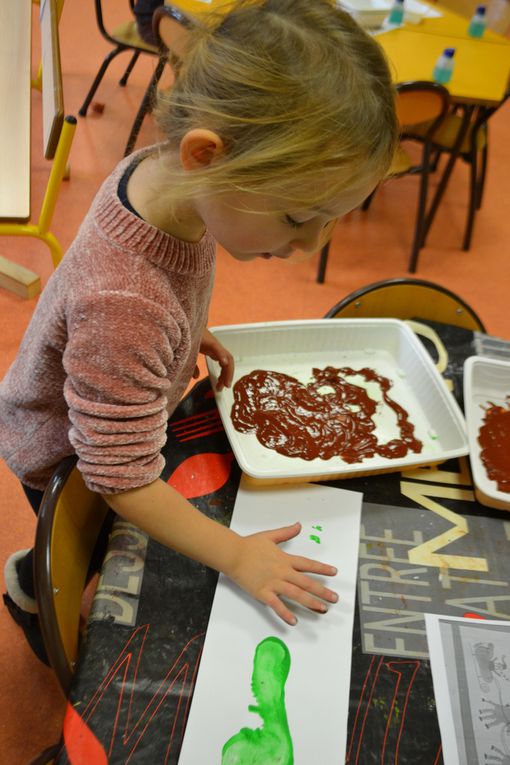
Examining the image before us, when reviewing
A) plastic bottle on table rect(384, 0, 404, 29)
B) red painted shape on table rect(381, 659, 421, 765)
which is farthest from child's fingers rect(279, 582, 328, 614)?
plastic bottle on table rect(384, 0, 404, 29)

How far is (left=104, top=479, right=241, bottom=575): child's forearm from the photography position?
0.77m

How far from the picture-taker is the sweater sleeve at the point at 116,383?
2.26 ft

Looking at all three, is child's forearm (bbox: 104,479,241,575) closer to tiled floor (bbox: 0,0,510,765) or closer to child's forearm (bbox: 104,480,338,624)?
child's forearm (bbox: 104,480,338,624)

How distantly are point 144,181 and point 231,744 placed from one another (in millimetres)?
690

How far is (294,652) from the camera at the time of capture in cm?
79

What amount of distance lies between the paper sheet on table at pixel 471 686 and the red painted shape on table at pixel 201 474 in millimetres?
369

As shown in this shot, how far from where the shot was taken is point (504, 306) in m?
2.70

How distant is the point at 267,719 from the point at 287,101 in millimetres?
707

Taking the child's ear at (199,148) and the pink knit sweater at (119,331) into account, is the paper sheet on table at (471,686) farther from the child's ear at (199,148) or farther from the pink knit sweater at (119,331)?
the child's ear at (199,148)

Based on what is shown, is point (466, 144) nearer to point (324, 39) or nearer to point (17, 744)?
point (324, 39)

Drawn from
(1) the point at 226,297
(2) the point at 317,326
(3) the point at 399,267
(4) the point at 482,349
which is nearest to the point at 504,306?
(3) the point at 399,267

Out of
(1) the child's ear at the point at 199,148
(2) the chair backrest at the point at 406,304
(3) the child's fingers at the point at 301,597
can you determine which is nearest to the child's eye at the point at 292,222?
(1) the child's ear at the point at 199,148

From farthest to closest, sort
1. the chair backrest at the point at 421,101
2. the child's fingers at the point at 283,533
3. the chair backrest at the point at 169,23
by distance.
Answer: the chair backrest at the point at 421,101
the chair backrest at the point at 169,23
the child's fingers at the point at 283,533

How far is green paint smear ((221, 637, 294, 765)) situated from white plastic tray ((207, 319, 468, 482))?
0.27 meters
